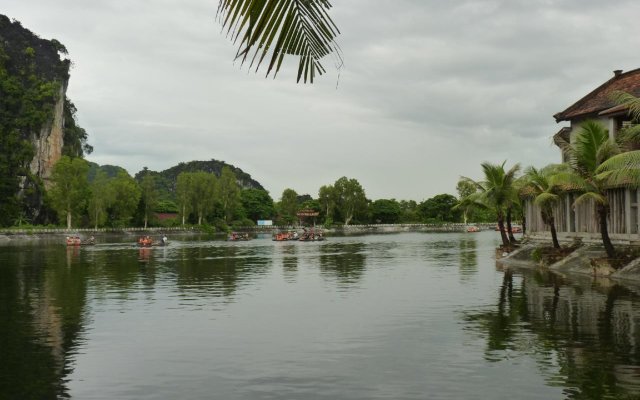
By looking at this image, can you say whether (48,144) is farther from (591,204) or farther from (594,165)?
(594,165)

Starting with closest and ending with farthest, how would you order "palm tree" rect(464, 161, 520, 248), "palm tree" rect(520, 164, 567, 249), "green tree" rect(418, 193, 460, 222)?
1. "palm tree" rect(520, 164, 567, 249)
2. "palm tree" rect(464, 161, 520, 248)
3. "green tree" rect(418, 193, 460, 222)

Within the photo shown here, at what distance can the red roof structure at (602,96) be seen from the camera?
4059cm

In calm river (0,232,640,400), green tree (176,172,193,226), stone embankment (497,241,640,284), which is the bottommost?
calm river (0,232,640,400)

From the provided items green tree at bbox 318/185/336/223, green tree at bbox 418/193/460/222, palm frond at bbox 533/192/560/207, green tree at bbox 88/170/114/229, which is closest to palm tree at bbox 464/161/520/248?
palm frond at bbox 533/192/560/207

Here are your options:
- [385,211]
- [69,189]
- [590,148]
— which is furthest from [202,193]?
[590,148]

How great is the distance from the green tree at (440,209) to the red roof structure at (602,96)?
146986mm

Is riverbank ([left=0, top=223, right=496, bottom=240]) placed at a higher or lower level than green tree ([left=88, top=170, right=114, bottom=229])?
lower

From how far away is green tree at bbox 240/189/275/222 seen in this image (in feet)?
601

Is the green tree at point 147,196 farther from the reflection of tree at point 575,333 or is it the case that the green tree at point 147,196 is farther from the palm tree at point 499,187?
the reflection of tree at point 575,333

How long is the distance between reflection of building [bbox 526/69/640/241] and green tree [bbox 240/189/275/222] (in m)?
140

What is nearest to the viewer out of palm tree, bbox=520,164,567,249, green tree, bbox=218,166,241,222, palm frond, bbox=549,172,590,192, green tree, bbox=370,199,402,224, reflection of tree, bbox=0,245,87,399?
reflection of tree, bbox=0,245,87,399

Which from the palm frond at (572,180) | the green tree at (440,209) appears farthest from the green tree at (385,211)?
the palm frond at (572,180)

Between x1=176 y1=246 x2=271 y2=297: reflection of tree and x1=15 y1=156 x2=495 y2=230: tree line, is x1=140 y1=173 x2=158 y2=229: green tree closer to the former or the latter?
x1=15 y1=156 x2=495 y2=230: tree line

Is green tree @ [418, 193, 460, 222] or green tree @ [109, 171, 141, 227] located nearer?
green tree @ [109, 171, 141, 227]
